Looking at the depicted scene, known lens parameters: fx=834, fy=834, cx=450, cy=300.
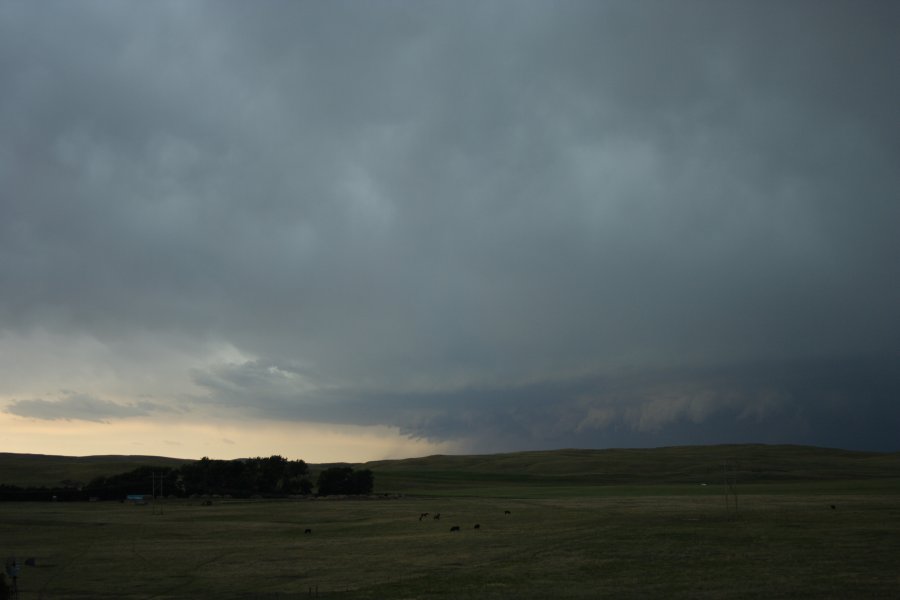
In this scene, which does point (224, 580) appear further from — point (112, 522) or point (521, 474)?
point (521, 474)

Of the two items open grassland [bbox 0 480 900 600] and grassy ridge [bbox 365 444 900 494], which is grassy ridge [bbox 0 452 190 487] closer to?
grassy ridge [bbox 365 444 900 494]

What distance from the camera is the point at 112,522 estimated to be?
257 feet

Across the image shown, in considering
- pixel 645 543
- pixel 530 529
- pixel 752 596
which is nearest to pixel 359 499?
pixel 530 529

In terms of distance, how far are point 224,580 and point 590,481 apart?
137 meters

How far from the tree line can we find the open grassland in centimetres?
4845

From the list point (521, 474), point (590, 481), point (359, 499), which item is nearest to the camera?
point (359, 499)

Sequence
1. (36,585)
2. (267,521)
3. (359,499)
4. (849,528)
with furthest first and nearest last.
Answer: (359,499), (267,521), (849,528), (36,585)

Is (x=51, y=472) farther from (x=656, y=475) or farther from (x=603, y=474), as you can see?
(x=656, y=475)

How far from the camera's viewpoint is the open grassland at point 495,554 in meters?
33.6

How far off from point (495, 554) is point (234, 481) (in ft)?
307

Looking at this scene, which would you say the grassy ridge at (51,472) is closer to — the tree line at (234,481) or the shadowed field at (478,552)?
the tree line at (234,481)

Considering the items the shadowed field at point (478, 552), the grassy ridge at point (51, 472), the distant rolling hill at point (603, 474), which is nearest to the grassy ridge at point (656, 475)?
the distant rolling hill at point (603, 474)

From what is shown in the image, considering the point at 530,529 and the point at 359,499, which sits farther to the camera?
the point at 359,499

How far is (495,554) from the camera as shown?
44.9 m
